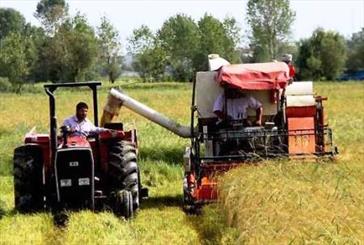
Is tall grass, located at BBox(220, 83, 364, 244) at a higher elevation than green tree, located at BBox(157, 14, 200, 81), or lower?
lower

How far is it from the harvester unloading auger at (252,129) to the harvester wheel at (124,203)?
1128mm

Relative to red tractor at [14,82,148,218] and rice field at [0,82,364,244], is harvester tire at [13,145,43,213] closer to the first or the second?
red tractor at [14,82,148,218]

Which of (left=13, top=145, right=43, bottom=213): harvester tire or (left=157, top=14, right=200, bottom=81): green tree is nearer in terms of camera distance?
(left=13, top=145, right=43, bottom=213): harvester tire

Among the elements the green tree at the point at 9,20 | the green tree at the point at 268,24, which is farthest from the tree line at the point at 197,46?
the green tree at the point at 9,20

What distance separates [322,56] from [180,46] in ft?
53.0

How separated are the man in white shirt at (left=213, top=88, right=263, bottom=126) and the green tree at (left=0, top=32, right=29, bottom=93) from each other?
56.5 meters

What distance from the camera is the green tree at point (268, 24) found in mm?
84812

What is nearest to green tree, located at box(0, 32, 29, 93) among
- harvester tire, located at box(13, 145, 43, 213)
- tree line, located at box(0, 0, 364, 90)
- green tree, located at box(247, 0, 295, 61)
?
tree line, located at box(0, 0, 364, 90)

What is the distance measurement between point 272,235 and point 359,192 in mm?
1995

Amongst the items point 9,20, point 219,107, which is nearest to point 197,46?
point 9,20

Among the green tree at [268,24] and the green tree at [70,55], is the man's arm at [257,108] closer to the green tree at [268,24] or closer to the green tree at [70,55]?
the green tree at [70,55]

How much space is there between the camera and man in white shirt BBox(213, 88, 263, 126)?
13.6 m

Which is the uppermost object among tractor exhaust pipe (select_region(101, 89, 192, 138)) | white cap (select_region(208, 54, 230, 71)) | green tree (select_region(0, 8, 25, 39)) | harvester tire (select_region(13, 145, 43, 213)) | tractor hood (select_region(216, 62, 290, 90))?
green tree (select_region(0, 8, 25, 39))

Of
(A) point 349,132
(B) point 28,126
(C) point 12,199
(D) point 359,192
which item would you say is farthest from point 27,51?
(D) point 359,192
